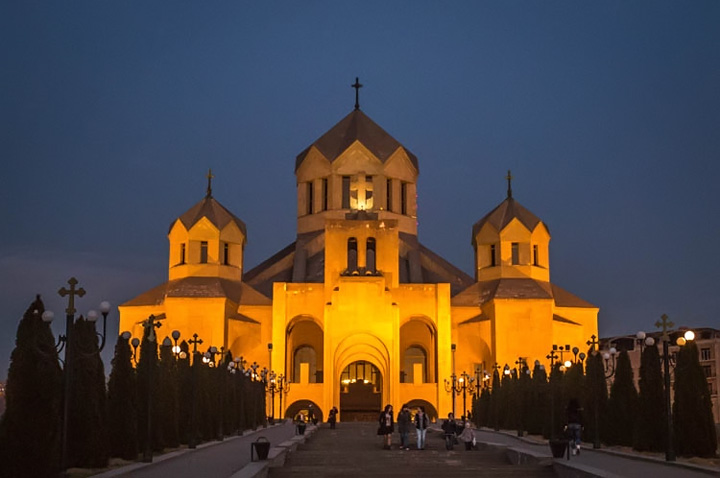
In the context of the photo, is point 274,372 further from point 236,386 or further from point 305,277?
point 236,386

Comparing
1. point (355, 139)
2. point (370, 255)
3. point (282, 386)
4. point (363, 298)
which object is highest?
point (355, 139)

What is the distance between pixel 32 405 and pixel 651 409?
10847mm

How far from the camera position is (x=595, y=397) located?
20.2 m

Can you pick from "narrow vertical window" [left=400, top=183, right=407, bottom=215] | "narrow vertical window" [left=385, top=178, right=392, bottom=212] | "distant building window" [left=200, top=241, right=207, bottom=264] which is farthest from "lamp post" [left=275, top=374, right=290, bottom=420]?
"narrow vertical window" [left=400, top=183, right=407, bottom=215]

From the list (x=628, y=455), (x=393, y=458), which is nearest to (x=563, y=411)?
(x=628, y=455)

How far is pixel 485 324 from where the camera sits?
4534cm

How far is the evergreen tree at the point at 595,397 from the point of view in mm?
20641

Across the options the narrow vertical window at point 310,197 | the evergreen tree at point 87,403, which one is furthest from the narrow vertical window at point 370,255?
the evergreen tree at point 87,403

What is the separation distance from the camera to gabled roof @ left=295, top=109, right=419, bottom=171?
4941 centimetres

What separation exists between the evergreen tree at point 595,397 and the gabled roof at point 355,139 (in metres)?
28.3

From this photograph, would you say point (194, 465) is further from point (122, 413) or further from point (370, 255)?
point (370, 255)

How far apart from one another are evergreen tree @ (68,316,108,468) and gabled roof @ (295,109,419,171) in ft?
113

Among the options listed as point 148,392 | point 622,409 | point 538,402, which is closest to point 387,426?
point 622,409

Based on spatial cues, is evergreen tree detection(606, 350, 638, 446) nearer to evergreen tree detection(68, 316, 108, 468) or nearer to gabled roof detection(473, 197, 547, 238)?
evergreen tree detection(68, 316, 108, 468)
